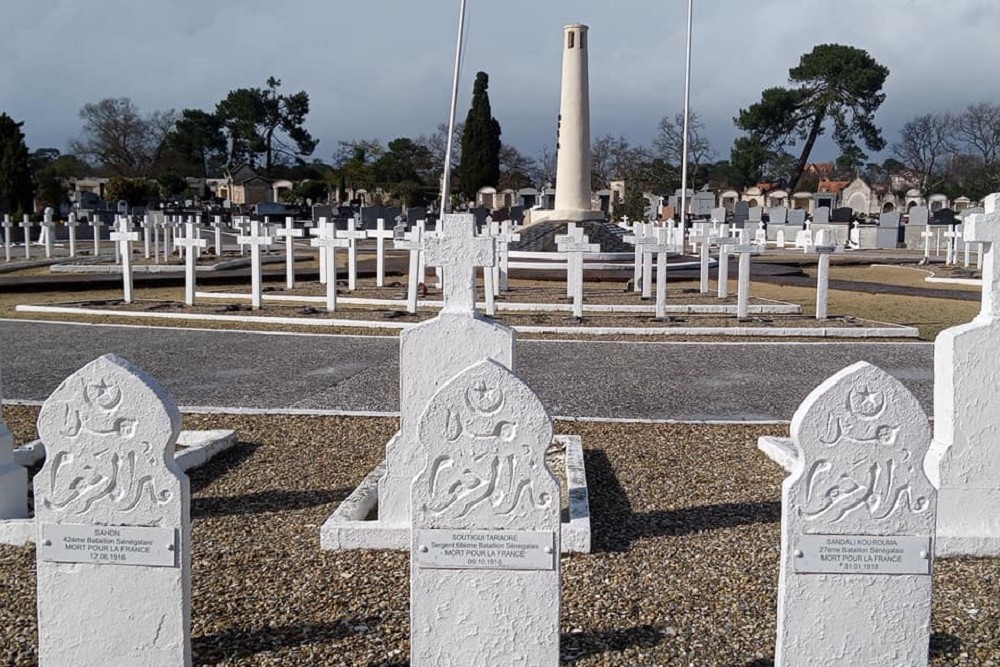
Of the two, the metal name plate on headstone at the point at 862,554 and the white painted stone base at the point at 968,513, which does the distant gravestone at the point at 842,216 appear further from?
the metal name plate on headstone at the point at 862,554

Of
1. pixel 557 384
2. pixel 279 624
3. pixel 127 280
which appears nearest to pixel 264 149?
pixel 127 280

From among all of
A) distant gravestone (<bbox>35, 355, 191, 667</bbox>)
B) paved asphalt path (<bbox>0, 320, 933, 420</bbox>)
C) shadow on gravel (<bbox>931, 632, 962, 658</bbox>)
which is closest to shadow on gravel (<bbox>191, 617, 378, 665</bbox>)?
distant gravestone (<bbox>35, 355, 191, 667</bbox>)

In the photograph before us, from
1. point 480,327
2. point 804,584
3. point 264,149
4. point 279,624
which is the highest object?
point 264,149

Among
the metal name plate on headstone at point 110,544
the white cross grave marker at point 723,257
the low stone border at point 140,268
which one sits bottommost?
the metal name plate on headstone at point 110,544

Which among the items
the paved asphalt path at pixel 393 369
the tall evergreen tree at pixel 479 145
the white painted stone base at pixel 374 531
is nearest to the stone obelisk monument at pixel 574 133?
the paved asphalt path at pixel 393 369

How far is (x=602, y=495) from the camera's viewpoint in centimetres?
570

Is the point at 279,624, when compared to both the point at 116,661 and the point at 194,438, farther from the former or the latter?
the point at 194,438

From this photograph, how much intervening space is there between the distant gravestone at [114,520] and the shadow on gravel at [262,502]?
202 cm

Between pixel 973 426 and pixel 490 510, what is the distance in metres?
2.94

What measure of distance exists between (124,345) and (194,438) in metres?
5.69

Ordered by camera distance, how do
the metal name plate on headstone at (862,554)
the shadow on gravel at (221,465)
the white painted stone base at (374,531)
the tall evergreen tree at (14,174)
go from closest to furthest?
1. the metal name plate on headstone at (862,554)
2. the white painted stone base at (374,531)
3. the shadow on gravel at (221,465)
4. the tall evergreen tree at (14,174)

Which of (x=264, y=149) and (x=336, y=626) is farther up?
(x=264, y=149)

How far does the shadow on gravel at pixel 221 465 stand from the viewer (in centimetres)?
606

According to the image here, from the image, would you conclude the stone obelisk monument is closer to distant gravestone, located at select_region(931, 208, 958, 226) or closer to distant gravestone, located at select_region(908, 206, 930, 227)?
distant gravestone, located at select_region(908, 206, 930, 227)
